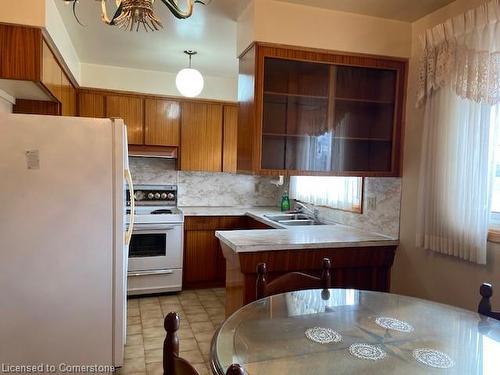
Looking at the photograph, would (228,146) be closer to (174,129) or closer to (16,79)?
(174,129)

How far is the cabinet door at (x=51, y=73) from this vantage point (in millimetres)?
2174

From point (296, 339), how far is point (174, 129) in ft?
10.7

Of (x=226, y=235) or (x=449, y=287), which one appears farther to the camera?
(x=226, y=235)

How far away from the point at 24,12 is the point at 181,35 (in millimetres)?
1167

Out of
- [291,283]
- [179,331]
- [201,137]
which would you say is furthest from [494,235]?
[201,137]

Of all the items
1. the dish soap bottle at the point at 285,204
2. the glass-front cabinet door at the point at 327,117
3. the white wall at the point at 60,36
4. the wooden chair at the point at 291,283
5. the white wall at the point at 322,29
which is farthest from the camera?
the dish soap bottle at the point at 285,204

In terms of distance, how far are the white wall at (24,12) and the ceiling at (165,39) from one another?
29 cm

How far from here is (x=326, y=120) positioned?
8.26ft

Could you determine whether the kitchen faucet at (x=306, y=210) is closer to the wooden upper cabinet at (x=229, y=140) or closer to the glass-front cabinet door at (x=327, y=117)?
the wooden upper cabinet at (x=229, y=140)

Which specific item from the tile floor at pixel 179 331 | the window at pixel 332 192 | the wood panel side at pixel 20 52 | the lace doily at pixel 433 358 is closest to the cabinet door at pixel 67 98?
the wood panel side at pixel 20 52

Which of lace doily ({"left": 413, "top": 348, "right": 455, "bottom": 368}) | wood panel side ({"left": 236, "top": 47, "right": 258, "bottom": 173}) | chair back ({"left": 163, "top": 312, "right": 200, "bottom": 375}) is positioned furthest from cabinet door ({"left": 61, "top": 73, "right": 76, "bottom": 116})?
lace doily ({"left": 413, "top": 348, "right": 455, "bottom": 368})

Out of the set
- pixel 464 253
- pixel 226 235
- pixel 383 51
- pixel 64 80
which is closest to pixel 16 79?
pixel 64 80

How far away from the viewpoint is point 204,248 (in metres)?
4.00

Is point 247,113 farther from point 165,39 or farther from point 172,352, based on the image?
point 172,352
